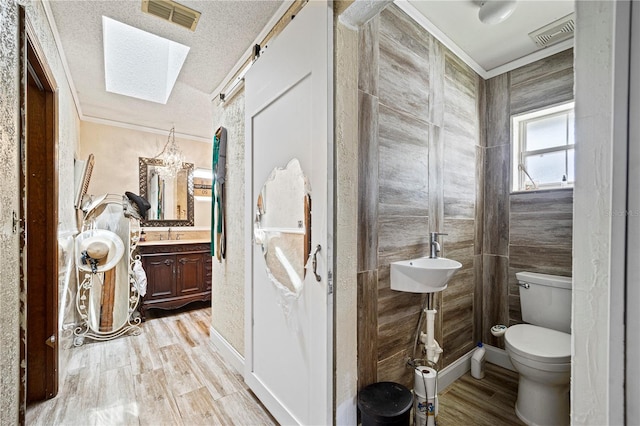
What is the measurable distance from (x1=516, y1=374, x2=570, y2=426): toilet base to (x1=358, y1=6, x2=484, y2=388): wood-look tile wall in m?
0.51

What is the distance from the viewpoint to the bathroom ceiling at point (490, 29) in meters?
1.77

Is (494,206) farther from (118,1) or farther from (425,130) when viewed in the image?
(118,1)

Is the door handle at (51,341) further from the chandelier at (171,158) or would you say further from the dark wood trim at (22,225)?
the chandelier at (171,158)

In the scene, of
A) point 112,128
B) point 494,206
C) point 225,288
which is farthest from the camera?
point 112,128

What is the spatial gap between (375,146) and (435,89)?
0.84 metres

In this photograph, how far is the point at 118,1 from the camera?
172 cm

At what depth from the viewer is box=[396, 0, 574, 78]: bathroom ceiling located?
177 centimetres

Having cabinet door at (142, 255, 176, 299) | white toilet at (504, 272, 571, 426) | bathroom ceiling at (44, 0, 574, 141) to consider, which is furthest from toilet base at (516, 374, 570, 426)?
cabinet door at (142, 255, 176, 299)

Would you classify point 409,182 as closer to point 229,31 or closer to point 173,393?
point 229,31

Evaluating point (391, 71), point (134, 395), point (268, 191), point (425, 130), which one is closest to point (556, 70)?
point (425, 130)

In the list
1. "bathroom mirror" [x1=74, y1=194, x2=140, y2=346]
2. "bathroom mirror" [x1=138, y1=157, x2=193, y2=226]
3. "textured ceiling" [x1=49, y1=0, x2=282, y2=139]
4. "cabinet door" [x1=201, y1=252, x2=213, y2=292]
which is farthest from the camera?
"bathroom mirror" [x1=138, y1=157, x2=193, y2=226]

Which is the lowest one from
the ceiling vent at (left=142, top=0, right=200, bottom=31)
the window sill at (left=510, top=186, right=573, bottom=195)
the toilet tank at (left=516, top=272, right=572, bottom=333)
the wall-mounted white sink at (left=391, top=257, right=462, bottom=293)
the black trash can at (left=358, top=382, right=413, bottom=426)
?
the black trash can at (left=358, top=382, right=413, bottom=426)

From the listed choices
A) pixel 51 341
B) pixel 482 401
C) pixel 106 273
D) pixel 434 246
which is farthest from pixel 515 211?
pixel 106 273

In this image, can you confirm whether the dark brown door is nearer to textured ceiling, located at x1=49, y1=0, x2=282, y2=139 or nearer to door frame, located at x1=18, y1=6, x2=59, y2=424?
door frame, located at x1=18, y1=6, x2=59, y2=424
